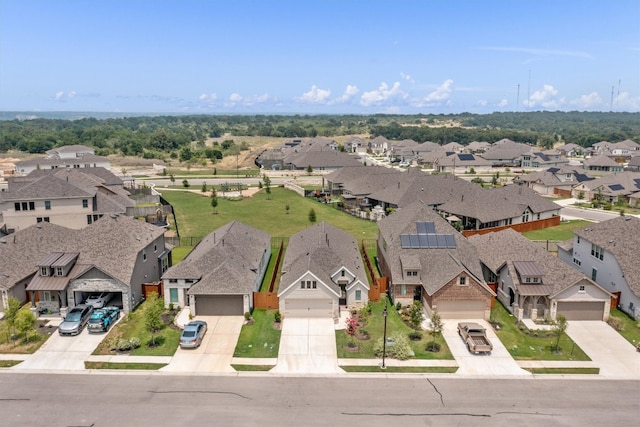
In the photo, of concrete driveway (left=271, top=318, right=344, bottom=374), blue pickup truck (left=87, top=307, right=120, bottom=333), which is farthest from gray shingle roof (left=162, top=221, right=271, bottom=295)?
concrete driveway (left=271, top=318, right=344, bottom=374)

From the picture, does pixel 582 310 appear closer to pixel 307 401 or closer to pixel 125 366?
pixel 307 401

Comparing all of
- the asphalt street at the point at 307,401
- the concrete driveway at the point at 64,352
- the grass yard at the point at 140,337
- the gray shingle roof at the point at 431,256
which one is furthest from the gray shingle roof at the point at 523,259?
the concrete driveway at the point at 64,352

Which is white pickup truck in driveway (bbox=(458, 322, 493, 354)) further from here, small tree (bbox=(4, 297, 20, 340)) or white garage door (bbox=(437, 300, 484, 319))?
small tree (bbox=(4, 297, 20, 340))

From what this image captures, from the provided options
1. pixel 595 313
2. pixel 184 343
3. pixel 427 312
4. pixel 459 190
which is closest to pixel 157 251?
pixel 184 343

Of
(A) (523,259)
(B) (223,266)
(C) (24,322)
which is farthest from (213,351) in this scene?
(A) (523,259)

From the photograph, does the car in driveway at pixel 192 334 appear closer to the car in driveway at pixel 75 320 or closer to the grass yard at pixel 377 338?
the car in driveway at pixel 75 320

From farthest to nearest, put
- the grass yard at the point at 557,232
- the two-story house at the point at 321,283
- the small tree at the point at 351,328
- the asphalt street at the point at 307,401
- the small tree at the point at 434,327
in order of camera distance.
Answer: the grass yard at the point at 557,232
the two-story house at the point at 321,283
the small tree at the point at 351,328
the small tree at the point at 434,327
the asphalt street at the point at 307,401

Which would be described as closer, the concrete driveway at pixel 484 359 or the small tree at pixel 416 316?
the concrete driveway at pixel 484 359
